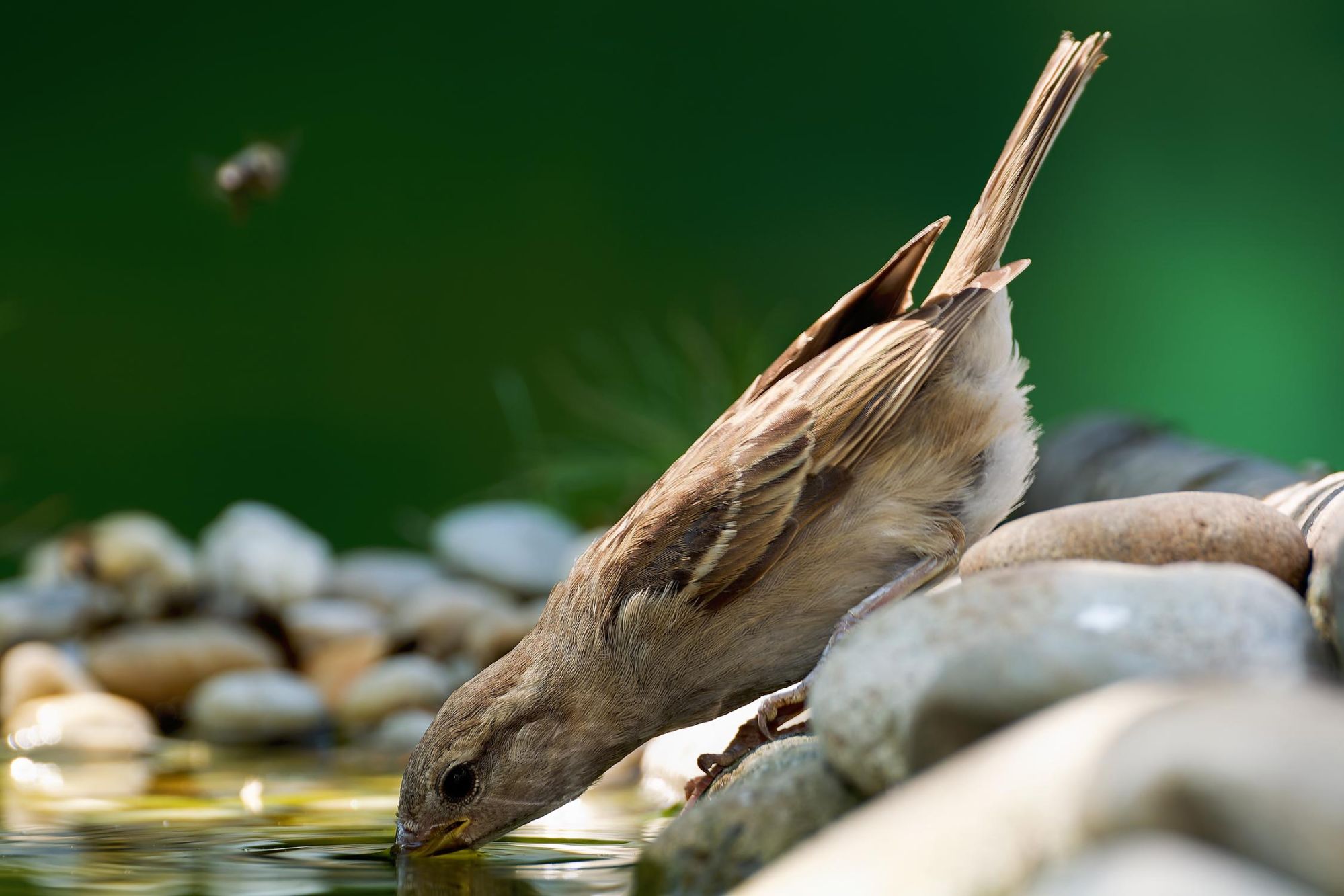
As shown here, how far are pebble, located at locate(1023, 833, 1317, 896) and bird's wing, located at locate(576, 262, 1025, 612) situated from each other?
4.85ft

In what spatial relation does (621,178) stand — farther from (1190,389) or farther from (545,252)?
(1190,389)

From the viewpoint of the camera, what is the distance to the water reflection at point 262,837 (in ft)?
7.73

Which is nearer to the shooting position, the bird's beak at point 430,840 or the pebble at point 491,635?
the bird's beak at point 430,840

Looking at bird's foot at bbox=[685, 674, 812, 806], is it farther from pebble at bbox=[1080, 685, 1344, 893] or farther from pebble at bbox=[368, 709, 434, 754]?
pebble at bbox=[368, 709, 434, 754]

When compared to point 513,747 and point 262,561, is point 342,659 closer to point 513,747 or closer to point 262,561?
point 262,561

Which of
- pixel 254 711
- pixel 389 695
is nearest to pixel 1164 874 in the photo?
pixel 389 695

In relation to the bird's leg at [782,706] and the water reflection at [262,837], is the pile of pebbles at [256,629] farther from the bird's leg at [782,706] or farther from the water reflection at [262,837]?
the bird's leg at [782,706]

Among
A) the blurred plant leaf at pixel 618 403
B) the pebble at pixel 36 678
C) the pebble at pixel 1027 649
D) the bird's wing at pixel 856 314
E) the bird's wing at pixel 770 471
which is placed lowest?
the pebble at pixel 1027 649

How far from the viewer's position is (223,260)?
7547mm

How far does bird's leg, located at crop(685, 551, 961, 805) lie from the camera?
2.75 metres

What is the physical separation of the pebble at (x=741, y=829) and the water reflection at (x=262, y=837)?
0.14m

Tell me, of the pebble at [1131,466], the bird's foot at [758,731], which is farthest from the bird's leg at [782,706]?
the pebble at [1131,466]

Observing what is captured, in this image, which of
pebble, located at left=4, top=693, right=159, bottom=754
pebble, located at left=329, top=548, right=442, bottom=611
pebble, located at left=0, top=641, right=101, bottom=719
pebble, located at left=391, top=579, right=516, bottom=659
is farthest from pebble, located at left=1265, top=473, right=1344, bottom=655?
pebble, located at left=0, top=641, right=101, bottom=719

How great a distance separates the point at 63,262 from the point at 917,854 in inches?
278
